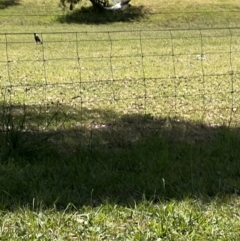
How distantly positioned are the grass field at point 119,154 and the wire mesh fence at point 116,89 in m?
0.03

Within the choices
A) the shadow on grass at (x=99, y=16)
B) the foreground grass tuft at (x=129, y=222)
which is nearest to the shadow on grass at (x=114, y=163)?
the foreground grass tuft at (x=129, y=222)

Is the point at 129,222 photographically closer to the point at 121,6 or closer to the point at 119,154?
the point at 119,154

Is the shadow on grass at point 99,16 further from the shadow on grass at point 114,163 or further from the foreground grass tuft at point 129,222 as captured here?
the foreground grass tuft at point 129,222

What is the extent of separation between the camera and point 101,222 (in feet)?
12.5

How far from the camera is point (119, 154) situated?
511 centimetres

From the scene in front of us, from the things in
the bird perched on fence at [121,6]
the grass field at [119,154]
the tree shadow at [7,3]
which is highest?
the grass field at [119,154]

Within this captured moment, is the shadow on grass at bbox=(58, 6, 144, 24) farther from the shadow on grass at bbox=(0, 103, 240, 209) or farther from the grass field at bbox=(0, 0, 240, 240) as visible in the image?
the shadow on grass at bbox=(0, 103, 240, 209)

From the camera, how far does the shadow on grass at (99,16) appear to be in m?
28.8

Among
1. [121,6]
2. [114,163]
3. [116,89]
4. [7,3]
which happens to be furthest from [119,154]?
[7,3]

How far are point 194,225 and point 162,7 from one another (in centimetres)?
2796

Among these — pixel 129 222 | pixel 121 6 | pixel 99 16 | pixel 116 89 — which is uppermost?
pixel 129 222

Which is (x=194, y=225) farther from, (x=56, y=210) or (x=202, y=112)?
(x=202, y=112)

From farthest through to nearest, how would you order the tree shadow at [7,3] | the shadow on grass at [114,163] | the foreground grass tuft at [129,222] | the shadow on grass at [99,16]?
the tree shadow at [7,3] → the shadow on grass at [99,16] → the shadow on grass at [114,163] → the foreground grass tuft at [129,222]

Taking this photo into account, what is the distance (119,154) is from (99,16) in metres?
24.9
